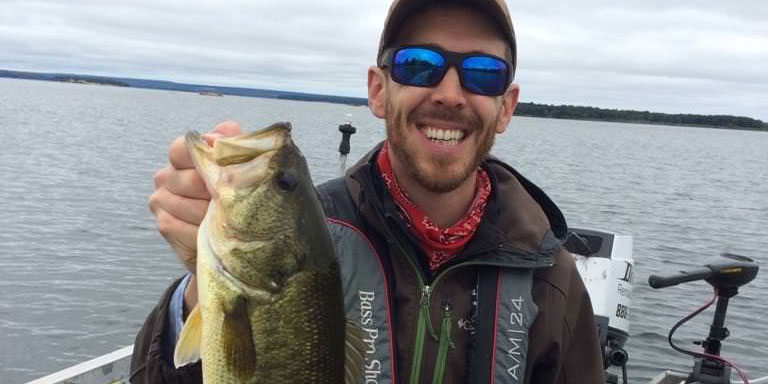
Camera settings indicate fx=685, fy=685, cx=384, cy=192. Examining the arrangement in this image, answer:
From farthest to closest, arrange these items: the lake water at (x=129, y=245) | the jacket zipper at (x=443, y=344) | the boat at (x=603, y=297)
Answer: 1. the lake water at (x=129, y=245)
2. the boat at (x=603, y=297)
3. the jacket zipper at (x=443, y=344)

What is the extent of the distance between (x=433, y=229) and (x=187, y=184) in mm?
1304

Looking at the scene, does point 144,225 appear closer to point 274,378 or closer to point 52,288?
point 52,288

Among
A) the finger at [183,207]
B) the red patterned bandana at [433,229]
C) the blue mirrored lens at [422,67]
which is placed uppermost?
the blue mirrored lens at [422,67]

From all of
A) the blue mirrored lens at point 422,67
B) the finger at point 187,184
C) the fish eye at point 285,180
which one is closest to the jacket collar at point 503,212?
the blue mirrored lens at point 422,67

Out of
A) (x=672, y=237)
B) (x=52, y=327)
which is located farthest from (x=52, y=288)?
(x=672, y=237)

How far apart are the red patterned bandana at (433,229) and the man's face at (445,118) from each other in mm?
118

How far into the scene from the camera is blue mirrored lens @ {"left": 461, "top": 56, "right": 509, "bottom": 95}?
3.08 metres

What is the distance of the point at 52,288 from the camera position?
1208 centimetres

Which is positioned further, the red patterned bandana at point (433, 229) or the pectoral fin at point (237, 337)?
the red patterned bandana at point (433, 229)

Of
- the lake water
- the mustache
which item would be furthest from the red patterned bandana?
the lake water

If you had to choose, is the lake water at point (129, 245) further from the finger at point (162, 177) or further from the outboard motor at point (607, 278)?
the finger at point (162, 177)

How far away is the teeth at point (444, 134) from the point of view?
121 inches

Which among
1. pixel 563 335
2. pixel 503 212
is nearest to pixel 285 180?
pixel 503 212

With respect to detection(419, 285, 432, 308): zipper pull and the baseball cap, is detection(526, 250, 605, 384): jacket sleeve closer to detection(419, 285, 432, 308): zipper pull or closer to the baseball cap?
detection(419, 285, 432, 308): zipper pull
